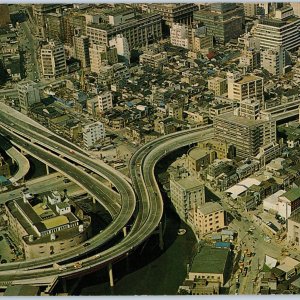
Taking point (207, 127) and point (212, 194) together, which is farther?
point (207, 127)

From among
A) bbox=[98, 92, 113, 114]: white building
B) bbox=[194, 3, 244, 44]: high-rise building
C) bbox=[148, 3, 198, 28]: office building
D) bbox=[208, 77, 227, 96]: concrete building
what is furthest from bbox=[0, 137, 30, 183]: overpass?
bbox=[148, 3, 198, 28]: office building

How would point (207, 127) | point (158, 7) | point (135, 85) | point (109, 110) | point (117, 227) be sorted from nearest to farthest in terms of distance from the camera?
point (117, 227) < point (207, 127) < point (109, 110) < point (135, 85) < point (158, 7)

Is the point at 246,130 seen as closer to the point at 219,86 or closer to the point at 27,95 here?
the point at 219,86

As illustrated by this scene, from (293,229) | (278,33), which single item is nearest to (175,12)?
(278,33)

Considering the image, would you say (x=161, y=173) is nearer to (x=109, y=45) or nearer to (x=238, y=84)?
(x=238, y=84)

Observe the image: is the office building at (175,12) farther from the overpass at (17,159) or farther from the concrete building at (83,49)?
the overpass at (17,159)

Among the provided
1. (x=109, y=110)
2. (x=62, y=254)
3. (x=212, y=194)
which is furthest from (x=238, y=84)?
(x=62, y=254)
